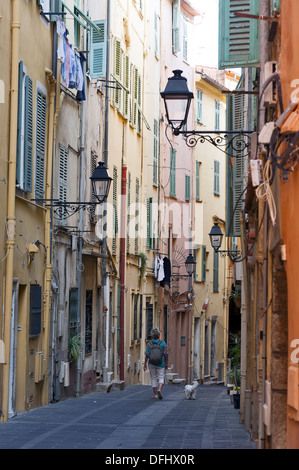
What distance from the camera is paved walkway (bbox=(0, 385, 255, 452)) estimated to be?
11.9m

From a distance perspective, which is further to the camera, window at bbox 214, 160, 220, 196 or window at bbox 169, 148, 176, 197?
window at bbox 214, 160, 220, 196

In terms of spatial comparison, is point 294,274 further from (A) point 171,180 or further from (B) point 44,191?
(A) point 171,180

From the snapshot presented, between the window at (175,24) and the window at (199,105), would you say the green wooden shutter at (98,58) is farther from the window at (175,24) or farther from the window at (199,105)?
the window at (199,105)

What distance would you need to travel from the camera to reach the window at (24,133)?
1539 cm

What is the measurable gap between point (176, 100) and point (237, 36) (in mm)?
1192

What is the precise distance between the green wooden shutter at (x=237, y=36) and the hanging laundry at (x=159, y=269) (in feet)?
66.8

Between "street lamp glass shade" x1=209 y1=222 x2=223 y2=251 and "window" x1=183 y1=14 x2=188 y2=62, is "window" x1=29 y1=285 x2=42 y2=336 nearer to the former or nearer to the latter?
"street lamp glass shade" x1=209 y1=222 x2=223 y2=251

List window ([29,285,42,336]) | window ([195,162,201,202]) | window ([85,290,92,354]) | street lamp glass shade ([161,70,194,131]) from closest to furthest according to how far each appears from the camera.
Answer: street lamp glass shade ([161,70,194,131])
window ([29,285,42,336])
window ([85,290,92,354])
window ([195,162,201,202])

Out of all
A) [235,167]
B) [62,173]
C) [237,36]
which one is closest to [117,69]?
[235,167]

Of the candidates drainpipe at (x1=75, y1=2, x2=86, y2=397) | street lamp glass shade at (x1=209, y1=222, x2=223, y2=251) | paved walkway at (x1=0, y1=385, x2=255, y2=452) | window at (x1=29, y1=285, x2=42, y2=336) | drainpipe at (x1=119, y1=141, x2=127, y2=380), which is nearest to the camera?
paved walkway at (x1=0, y1=385, x2=255, y2=452)

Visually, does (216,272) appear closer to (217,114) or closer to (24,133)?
(217,114)

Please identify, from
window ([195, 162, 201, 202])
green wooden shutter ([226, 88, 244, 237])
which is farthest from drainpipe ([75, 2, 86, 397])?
window ([195, 162, 201, 202])

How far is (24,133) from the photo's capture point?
1574 cm

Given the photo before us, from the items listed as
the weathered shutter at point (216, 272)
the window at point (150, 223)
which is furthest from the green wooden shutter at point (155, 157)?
the weathered shutter at point (216, 272)
